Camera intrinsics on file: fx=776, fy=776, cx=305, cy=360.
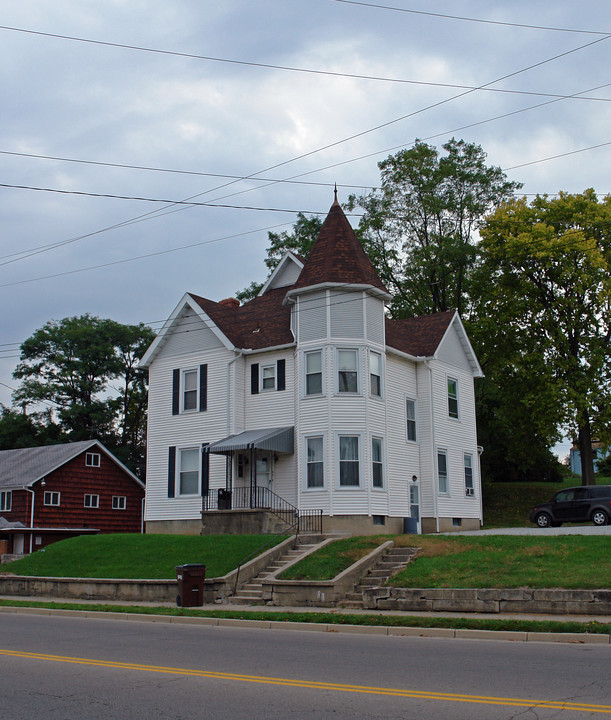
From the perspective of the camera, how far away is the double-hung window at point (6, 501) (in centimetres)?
4525

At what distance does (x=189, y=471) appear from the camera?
30.2 metres

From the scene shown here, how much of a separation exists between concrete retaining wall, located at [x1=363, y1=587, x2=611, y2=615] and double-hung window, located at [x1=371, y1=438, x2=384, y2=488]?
34.2ft

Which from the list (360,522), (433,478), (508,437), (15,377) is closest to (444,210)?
(508,437)

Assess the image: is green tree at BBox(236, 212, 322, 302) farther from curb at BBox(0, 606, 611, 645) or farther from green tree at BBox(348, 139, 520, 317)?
curb at BBox(0, 606, 611, 645)

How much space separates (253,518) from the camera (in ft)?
83.6

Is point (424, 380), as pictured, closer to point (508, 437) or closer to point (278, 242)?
point (508, 437)

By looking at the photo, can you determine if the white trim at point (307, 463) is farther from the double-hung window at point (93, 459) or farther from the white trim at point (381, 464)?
the double-hung window at point (93, 459)

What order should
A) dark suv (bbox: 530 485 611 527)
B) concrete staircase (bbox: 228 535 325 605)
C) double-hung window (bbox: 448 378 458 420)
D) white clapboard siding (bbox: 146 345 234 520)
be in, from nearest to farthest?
concrete staircase (bbox: 228 535 325 605) → dark suv (bbox: 530 485 611 527) → white clapboard siding (bbox: 146 345 234 520) → double-hung window (bbox: 448 378 458 420)

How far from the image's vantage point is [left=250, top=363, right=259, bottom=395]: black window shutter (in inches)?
1169

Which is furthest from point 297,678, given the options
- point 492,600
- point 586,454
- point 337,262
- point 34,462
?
point 34,462

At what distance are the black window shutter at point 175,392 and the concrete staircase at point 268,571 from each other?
32.9ft

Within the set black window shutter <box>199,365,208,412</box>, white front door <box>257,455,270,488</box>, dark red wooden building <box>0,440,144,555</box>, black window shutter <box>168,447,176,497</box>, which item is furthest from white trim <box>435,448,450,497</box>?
dark red wooden building <box>0,440,144,555</box>

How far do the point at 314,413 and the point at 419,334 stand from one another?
771cm

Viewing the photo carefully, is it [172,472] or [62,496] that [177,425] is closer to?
[172,472]
